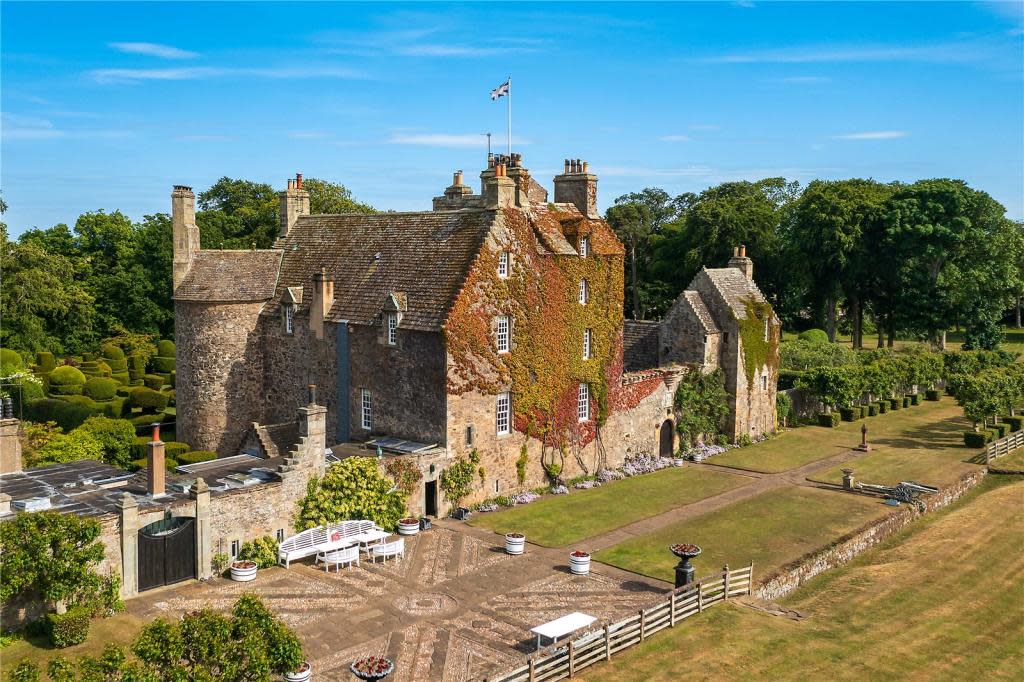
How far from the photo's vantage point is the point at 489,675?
20172 millimetres

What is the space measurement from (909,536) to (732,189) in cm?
6348

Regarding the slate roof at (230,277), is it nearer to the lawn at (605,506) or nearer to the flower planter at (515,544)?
the lawn at (605,506)

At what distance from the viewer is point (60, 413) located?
48594mm

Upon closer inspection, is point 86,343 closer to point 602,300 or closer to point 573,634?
point 602,300

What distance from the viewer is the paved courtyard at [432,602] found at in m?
22.4

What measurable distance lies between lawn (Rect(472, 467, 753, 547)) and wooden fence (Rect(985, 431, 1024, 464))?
14.9 metres

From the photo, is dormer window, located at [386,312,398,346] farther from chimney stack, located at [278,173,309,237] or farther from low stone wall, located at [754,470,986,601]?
low stone wall, located at [754,470,986,601]

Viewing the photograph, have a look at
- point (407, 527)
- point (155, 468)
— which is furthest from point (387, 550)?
point (155, 468)

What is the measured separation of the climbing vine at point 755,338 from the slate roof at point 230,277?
81.1 feet

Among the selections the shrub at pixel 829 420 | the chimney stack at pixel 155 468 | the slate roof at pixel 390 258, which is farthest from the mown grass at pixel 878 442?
the chimney stack at pixel 155 468

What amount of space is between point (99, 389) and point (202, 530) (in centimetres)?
3502

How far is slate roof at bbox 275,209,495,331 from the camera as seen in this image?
116ft

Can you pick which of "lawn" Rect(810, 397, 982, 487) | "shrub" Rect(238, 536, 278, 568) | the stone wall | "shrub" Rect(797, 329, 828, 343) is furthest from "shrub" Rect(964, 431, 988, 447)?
"shrub" Rect(238, 536, 278, 568)

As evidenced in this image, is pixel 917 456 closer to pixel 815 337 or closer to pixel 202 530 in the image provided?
pixel 815 337
